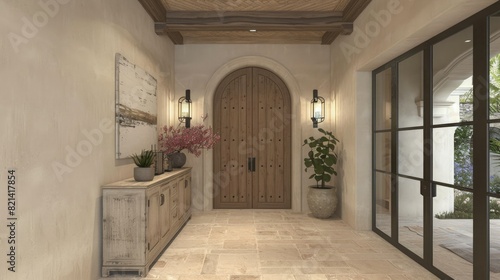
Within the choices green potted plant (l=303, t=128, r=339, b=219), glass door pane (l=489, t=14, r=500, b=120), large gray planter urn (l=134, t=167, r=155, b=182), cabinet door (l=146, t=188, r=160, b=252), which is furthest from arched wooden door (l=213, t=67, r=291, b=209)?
glass door pane (l=489, t=14, r=500, b=120)

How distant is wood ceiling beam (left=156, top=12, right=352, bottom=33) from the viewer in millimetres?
5289

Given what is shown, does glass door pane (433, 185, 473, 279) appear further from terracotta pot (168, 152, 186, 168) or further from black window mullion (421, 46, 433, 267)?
terracotta pot (168, 152, 186, 168)

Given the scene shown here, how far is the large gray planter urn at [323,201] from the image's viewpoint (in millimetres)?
5754

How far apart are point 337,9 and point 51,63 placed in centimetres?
427

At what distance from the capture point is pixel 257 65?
6676 millimetres

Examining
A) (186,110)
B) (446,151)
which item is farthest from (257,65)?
(446,151)

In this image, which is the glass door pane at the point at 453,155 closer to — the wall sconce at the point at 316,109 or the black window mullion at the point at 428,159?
the black window mullion at the point at 428,159

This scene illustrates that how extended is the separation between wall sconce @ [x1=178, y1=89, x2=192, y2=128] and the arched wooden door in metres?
0.58

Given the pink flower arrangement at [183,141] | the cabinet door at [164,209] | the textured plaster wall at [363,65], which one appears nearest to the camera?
the textured plaster wall at [363,65]

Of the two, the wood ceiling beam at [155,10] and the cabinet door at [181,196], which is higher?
the wood ceiling beam at [155,10]

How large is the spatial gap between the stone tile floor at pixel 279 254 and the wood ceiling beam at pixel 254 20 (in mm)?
3315

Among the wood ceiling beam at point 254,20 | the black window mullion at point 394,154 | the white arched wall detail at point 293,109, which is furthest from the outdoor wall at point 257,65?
the black window mullion at point 394,154

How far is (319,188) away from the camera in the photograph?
590 cm

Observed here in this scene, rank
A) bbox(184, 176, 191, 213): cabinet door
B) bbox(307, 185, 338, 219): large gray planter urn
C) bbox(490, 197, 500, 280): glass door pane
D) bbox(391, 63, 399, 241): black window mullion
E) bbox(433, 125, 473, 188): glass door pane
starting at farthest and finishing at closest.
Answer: bbox(307, 185, 338, 219): large gray planter urn < bbox(184, 176, 191, 213): cabinet door < bbox(391, 63, 399, 241): black window mullion < bbox(433, 125, 473, 188): glass door pane < bbox(490, 197, 500, 280): glass door pane
